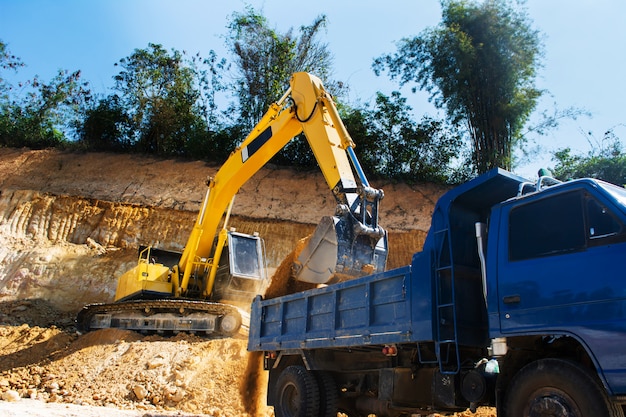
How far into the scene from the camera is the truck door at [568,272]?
3.92m

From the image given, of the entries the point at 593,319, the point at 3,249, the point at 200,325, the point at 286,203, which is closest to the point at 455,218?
the point at 593,319

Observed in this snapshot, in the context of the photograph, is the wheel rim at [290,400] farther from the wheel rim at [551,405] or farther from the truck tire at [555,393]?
the wheel rim at [551,405]

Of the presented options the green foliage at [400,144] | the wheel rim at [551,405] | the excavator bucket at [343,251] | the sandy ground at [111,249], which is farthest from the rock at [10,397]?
the green foliage at [400,144]

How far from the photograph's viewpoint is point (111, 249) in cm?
2098

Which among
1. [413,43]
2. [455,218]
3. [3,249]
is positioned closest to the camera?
[455,218]

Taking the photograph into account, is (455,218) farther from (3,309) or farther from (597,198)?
(3,309)

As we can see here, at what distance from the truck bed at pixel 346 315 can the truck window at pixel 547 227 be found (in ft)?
3.76

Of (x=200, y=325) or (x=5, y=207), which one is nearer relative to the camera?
(x=200, y=325)

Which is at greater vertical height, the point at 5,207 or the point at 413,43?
the point at 413,43

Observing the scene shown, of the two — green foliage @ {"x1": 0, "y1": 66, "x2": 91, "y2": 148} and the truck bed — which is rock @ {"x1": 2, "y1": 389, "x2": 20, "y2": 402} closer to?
the truck bed

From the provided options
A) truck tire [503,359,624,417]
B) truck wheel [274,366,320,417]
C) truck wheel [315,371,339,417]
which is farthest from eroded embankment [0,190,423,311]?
truck tire [503,359,624,417]

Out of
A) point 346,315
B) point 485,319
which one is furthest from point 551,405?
point 346,315

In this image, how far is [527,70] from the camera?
22.2m

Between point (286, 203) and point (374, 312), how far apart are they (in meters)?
16.8
